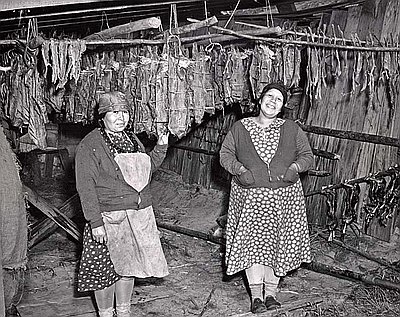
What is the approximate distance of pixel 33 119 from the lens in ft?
18.1

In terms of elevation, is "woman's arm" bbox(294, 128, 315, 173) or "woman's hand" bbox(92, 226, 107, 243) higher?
"woman's arm" bbox(294, 128, 315, 173)

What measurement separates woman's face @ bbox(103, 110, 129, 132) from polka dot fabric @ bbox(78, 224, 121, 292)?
30.5 inches

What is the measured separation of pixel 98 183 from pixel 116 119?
19.5 inches

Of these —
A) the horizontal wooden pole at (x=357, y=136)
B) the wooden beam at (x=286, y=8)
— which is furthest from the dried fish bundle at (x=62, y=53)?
the horizontal wooden pole at (x=357, y=136)

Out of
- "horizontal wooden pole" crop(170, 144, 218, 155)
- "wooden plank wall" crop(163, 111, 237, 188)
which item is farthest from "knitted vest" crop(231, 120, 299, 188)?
"horizontal wooden pole" crop(170, 144, 218, 155)

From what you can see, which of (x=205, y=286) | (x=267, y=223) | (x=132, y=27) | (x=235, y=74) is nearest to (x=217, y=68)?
(x=235, y=74)

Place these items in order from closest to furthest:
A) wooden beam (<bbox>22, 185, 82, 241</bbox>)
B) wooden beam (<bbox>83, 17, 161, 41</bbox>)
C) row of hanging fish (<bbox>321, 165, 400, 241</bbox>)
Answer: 1. wooden beam (<bbox>83, 17, 161, 41</bbox>)
2. wooden beam (<bbox>22, 185, 82, 241</bbox>)
3. row of hanging fish (<bbox>321, 165, 400, 241</bbox>)

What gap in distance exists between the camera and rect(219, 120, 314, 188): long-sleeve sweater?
16.8 feet

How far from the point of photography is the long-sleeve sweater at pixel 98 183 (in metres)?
4.56

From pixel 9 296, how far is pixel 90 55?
11.9 feet

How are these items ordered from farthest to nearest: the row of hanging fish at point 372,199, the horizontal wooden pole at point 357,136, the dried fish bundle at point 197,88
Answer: the horizontal wooden pole at point 357,136 < the row of hanging fish at point 372,199 < the dried fish bundle at point 197,88

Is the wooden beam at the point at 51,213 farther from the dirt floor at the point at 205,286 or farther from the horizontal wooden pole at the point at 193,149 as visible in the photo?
the horizontal wooden pole at the point at 193,149

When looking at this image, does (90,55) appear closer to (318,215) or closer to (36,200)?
(36,200)

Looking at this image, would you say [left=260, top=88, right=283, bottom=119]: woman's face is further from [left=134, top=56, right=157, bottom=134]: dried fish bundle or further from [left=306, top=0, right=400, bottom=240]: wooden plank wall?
[left=306, top=0, right=400, bottom=240]: wooden plank wall
